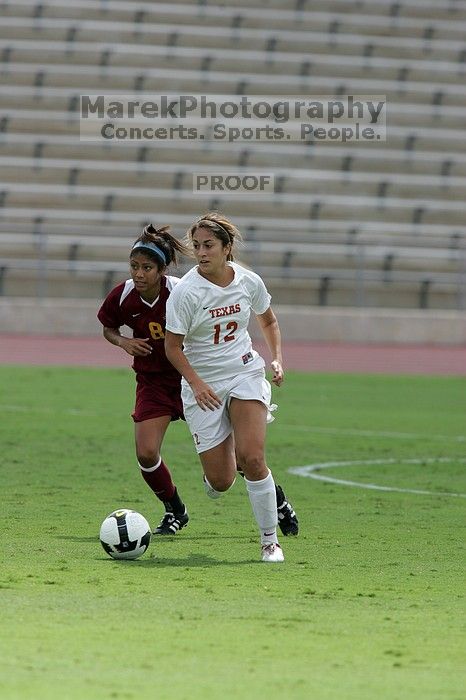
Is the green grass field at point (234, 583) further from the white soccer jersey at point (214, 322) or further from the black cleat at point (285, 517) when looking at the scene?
the white soccer jersey at point (214, 322)

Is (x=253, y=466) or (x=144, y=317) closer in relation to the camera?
(x=253, y=466)

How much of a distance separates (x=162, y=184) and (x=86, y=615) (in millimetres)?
24700

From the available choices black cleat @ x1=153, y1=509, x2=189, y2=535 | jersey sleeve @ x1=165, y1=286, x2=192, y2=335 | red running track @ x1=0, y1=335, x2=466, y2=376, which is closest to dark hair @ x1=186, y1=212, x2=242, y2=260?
jersey sleeve @ x1=165, y1=286, x2=192, y2=335

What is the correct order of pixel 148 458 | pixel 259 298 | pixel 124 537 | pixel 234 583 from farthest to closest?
pixel 148 458 → pixel 259 298 → pixel 124 537 → pixel 234 583

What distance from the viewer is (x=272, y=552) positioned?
23.6ft

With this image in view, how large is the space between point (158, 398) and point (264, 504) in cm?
142

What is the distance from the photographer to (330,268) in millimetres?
28141

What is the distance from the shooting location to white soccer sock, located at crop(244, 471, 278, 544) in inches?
285

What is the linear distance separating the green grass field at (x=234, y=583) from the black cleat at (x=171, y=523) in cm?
15

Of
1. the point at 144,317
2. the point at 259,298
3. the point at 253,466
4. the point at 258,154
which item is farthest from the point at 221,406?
the point at 258,154

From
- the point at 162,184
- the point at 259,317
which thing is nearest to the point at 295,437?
the point at 259,317

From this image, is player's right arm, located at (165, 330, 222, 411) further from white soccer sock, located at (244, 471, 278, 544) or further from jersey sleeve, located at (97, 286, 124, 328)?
jersey sleeve, located at (97, 286, 124, 328)

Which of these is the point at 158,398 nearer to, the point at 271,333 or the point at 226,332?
the point at 271,333

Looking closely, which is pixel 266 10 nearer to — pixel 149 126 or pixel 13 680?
pixel 149 126
